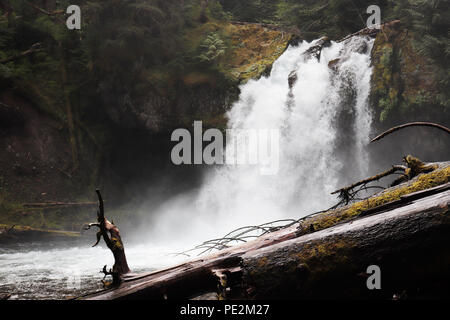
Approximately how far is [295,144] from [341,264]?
37.7 ft

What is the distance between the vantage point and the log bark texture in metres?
2.24

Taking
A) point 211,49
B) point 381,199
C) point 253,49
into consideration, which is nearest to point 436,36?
point 253,49

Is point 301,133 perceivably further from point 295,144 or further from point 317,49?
point 317,49

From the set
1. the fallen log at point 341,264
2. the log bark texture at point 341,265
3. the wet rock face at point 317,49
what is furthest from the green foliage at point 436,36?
the log bark texture at point 341,265

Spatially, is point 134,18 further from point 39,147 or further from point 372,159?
point 372,159

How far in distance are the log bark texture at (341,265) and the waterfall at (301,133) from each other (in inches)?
407

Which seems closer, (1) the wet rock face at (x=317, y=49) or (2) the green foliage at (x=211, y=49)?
(1) the wet rock face at (x=317, y=49)

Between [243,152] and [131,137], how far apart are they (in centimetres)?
479

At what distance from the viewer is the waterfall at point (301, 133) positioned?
13336mm

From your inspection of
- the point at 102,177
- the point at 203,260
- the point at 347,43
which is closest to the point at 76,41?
the point at 102,177

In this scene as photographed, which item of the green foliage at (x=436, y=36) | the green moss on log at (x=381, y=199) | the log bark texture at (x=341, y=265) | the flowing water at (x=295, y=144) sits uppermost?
the green foliage at (x=436, y=36)

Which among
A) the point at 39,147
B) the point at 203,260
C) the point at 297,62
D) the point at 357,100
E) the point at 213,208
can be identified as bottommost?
the point at 203,260

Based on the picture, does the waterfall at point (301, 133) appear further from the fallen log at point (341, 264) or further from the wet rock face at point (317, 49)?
the fallen log at point (341, 264)
